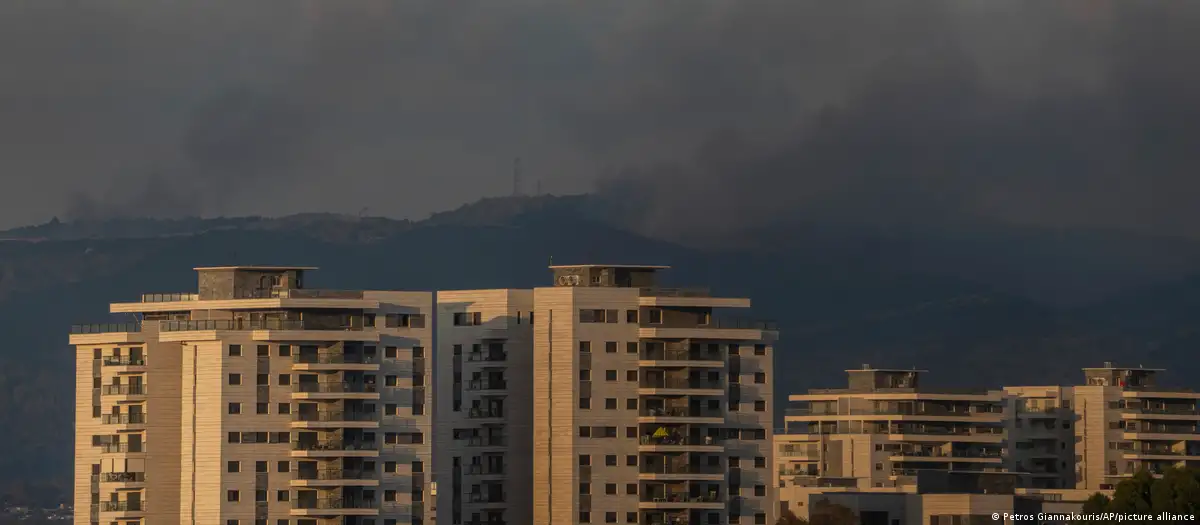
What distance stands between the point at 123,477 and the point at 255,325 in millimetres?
14280

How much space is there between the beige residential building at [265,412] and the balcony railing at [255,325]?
13 centimetres

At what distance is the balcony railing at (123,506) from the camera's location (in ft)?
516

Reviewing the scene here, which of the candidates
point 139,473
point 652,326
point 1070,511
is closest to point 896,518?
point 1070,511

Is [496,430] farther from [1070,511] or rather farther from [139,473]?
A: [1070,511]

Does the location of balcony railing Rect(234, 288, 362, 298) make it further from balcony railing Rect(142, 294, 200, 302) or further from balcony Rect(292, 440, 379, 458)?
balcony Rect(292, 440, 379, 458)

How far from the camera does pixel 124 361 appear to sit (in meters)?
161

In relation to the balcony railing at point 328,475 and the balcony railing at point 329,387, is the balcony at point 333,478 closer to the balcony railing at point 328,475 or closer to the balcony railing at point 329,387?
the balcony railing at point 328,475

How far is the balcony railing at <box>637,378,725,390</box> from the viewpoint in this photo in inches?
6462

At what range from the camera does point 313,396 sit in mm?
151625

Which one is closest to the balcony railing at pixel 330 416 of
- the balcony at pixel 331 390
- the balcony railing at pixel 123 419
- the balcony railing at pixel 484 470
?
the balcony at pixel 331 390

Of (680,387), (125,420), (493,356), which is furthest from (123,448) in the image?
(680,387)

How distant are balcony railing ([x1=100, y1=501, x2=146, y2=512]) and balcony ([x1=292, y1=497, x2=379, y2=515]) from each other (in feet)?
42.3

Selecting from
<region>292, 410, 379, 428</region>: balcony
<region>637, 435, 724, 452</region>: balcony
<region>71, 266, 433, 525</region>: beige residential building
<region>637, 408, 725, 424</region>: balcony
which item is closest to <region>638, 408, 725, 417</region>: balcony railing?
<region>637, 408, 725, 424</region>: balcony

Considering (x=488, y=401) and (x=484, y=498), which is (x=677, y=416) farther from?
(x=484, y=498)
